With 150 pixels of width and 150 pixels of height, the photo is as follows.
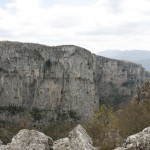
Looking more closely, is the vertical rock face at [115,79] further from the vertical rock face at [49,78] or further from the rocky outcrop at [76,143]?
the rocky outcrop at [76,143]

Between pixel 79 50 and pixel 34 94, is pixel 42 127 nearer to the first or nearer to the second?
pixel 34 94

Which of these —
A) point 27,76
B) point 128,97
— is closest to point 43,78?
point 27,76

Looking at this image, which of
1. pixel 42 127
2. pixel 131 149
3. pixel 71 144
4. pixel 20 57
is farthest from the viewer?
pixel 20 57

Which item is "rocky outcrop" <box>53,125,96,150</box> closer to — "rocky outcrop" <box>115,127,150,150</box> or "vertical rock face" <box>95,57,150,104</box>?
"rocky outcrop" <box>115,127,150,150</box>

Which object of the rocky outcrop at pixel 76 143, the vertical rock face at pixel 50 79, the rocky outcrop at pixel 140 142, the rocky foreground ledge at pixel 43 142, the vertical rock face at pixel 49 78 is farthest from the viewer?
the vertical rock face at pixel 49 78

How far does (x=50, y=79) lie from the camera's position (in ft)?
511

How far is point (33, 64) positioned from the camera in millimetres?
153375

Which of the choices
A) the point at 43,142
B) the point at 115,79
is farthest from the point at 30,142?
the point at 115,79

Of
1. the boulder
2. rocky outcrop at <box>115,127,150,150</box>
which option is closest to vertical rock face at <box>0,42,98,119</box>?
the boulder

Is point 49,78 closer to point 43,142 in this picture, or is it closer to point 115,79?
point 115,79

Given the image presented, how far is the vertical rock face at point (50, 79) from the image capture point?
493ft

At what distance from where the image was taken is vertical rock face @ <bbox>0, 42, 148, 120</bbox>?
493 feet

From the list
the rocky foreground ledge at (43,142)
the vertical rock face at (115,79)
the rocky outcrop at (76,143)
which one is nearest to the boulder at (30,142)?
the rocky foreground ledge at (43,142)

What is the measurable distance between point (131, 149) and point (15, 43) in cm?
12733
